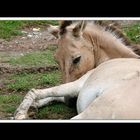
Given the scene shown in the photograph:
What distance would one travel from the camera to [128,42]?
6.35 metres

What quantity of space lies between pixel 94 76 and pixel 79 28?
0.77 meters

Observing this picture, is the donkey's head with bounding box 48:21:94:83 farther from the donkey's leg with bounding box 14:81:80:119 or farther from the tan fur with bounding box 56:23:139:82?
the donkey's leg with bounding box 14:81:80:119

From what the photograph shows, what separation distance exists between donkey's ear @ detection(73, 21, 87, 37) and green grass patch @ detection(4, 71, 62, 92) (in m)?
0.65

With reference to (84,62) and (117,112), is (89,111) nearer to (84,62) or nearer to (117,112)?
(117,112)

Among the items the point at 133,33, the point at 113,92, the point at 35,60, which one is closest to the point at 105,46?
the point at 133,33

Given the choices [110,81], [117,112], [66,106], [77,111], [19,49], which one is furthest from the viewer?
[19,49]

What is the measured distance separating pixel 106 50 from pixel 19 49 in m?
1.22

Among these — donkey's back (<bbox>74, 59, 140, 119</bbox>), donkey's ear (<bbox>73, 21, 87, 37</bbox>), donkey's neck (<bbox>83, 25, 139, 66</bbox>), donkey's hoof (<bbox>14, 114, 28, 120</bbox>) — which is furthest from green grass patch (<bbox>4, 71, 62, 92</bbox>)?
donkey's back (<bbox>74, 59, 140, 119</bbox>)

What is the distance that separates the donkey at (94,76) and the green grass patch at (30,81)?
428 millimetres

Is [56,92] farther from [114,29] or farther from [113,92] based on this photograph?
[113,92]

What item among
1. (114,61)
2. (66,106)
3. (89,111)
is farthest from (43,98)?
(89,111)

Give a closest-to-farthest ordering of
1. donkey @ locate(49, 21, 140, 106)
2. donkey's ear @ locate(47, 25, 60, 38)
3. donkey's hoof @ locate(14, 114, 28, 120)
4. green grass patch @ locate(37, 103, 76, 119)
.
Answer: donkey's hoof @ locate(14, 114, 28, 120) < green grass patch @ locate(37, 103, 76, 119) < donkey @ locate(49, 21, 140, 106) < donkey's ear @ locate(47, 25, 60, 38)

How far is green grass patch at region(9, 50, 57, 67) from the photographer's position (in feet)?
23.0

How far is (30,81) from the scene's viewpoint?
654 centimetres
